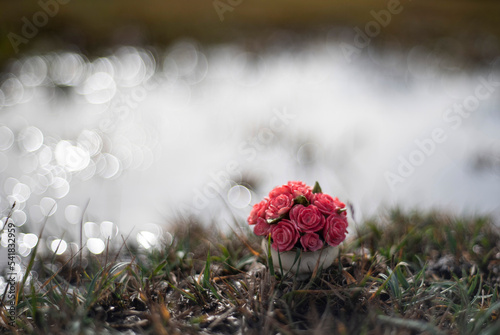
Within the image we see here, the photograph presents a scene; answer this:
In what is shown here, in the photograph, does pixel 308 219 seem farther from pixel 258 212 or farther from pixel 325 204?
pixel 258 212

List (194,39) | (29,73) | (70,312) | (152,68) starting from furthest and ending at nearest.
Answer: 1. (194,39)
2. (152,68)
3. (29,73)
4. (70,312)

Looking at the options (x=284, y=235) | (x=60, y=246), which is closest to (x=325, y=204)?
(x=284, y=235)

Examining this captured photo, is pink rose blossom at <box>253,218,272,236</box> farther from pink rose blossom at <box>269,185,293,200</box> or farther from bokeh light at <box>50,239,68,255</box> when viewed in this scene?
bokeh light at <box>50,239,68,255</box>

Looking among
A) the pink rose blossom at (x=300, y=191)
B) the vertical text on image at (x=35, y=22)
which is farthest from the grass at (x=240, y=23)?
the pink rose blossom at (x=300, y=191)

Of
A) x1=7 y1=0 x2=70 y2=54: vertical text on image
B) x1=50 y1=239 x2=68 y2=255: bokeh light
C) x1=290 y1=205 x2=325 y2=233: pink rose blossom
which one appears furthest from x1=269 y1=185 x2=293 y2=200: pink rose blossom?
x1=7 y1=0 x2=70 y2=54: vertical text on image

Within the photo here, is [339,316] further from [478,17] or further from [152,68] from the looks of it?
[478,17]

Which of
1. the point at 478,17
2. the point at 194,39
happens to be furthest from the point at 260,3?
the point at 478,17

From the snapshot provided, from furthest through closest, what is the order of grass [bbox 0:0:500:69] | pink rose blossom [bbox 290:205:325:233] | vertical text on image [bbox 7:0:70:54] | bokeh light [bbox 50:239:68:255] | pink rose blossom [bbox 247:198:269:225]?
1. grass [bbox 0:0:500:69]
2. vertical text on image [bbox 7:0:70:54]
3. bokeh light [bbox 50:239:68:255]
4. pink rose blossom [bbox 247:198:269:225]
5. pink rose blossom [bbox 290:205:325:233]
